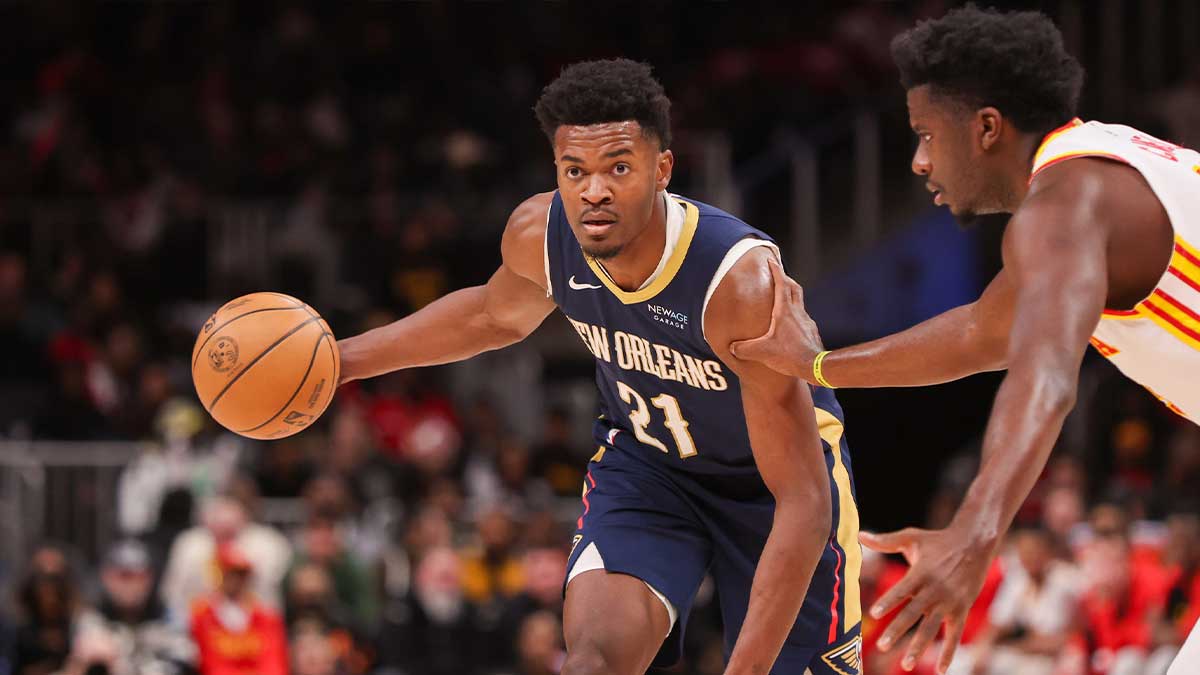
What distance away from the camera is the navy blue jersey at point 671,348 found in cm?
519

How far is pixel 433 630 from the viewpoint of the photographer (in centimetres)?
1063

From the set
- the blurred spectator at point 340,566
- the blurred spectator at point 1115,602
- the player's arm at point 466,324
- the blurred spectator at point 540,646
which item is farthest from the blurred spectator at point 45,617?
the blurred spectator at point 1115,602

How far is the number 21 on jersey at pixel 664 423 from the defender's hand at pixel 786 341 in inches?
16.3

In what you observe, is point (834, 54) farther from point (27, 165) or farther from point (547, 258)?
point (547, 258)

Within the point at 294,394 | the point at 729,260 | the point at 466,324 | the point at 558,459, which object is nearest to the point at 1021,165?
the point at 729,260

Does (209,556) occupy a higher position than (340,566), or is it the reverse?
(209,556)

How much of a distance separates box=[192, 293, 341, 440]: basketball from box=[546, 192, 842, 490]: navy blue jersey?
0.86 m

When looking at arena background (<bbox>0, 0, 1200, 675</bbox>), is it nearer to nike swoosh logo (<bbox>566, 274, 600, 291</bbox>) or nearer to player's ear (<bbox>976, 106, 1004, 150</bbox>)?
nike swoosh logo (<bbox>566, 274, 600, 291</bbox>)

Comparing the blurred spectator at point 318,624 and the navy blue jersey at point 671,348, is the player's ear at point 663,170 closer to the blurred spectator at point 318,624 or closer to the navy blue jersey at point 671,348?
the navy blue jersey at point 671,348

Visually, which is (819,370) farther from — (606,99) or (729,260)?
(606,99)

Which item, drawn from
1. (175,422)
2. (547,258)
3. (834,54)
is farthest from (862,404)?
(547,258)

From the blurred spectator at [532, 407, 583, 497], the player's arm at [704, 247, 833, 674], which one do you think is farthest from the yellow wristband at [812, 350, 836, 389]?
the blurred spectator at [532, 407, 583, 497]

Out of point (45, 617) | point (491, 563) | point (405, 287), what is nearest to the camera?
point (45, 617)

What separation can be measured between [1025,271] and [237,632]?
25.2ft
